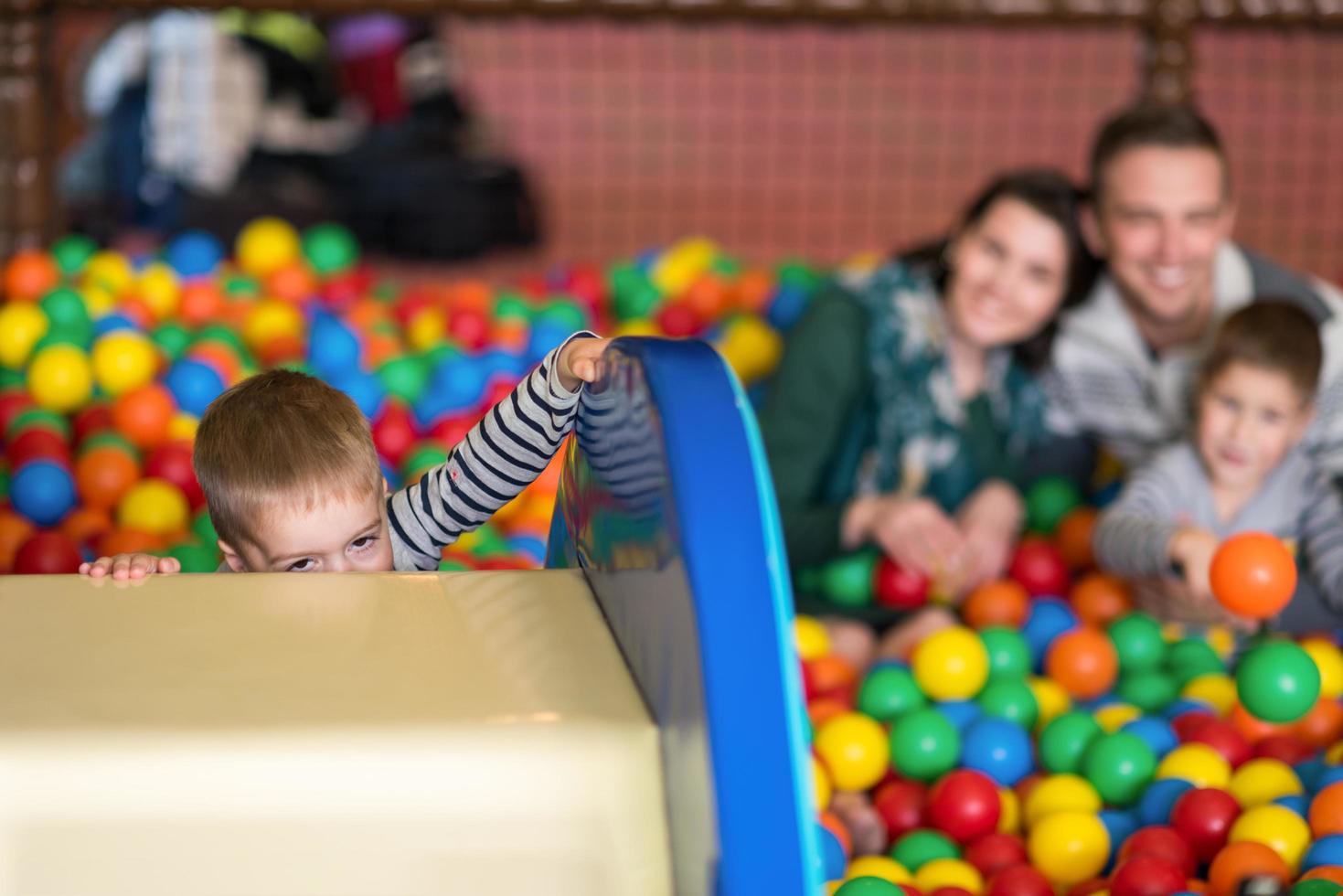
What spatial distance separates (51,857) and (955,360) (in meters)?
1.42

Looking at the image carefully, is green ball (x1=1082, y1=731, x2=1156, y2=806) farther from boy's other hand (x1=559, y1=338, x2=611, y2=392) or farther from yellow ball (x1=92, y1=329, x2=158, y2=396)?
yellow ball (x1=92, y1=329, x2=158, y2=396)

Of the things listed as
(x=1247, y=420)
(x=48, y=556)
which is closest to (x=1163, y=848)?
(x=1247, y=420)

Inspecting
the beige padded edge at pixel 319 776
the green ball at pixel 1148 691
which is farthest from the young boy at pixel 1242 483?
the beige padded edge at pixel 319 776

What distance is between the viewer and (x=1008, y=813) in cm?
139

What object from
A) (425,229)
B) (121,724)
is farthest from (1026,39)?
(121,724)

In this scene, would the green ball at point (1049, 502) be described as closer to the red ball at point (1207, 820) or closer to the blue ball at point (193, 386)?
the red ball at point (1207, 820)

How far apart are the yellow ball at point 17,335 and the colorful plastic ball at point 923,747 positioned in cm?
136

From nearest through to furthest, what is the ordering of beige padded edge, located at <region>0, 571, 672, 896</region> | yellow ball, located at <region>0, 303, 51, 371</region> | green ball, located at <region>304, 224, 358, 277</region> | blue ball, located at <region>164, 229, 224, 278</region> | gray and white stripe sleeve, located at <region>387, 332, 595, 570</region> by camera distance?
beige padded edge, located at <region>0, 571, 672, 896</region> < gray and white stripe sleeve, located at <region>387, 332, 595, 570</region> < yellow ball, located at <region>0, 303, 51, 371</region> < blue ball, located at <region>164, 229, 224, 278</region> < green ball, located at <region>304, 224, 358, 277</region>

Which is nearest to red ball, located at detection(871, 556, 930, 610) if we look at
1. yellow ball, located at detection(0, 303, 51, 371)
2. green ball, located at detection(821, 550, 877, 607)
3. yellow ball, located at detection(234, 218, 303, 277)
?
green ball, located at detection(821, 550, 877, 607)

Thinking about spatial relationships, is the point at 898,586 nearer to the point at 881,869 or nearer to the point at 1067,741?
the point at 1067,741

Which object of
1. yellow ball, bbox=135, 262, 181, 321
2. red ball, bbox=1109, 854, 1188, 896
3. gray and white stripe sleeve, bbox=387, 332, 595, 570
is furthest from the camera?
yellow ball, bbox=135, 262, 181, 321

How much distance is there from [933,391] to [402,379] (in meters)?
0.77

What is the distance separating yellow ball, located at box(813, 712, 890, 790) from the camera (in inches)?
56.1

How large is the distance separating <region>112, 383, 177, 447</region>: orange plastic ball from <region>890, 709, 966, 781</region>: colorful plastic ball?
102 centimetres
